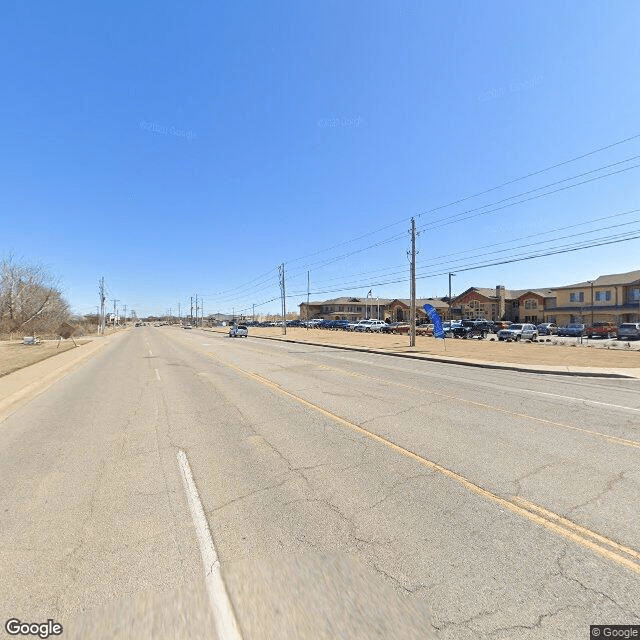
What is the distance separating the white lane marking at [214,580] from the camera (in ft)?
7.70

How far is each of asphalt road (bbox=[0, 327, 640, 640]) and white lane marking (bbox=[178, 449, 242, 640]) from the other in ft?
0.07

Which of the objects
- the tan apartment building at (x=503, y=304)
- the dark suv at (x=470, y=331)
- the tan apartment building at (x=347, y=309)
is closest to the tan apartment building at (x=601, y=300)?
the tan apartment building at (x=503, y=304)

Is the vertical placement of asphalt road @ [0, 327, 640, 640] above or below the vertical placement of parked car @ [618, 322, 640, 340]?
below

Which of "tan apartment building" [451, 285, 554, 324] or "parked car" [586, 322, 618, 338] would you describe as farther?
"tan apartment building" [451, 285, 554, 324]

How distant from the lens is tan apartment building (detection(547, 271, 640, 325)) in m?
56.1

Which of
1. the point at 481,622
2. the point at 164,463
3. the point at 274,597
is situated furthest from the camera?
the point at 164,463

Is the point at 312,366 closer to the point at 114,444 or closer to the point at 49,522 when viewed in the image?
the point at 114,444

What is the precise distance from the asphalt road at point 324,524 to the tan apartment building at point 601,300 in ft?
205

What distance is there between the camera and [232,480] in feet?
15.2

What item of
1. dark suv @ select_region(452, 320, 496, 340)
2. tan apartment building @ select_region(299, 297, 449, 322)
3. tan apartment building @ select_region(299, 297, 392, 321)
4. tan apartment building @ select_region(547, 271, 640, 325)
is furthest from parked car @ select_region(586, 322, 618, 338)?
tan apartment building @ select_region(299, 297, 392, 321)

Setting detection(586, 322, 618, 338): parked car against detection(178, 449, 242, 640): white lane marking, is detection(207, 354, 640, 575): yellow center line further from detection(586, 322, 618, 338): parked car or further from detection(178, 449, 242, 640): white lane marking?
detection(586, 322, 618, 338): parked car

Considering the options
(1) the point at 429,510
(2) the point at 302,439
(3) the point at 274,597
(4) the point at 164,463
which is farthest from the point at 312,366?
(3) the point at 274,597

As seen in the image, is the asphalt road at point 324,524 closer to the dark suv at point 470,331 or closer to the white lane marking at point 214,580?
the white lane marking at point 214,580

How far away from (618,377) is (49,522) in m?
17.5
